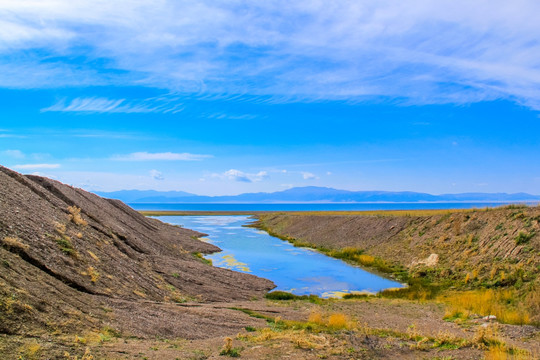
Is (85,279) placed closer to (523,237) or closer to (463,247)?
(523,237)

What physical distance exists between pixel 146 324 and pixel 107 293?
3727mm

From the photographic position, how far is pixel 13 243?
15.7 meters

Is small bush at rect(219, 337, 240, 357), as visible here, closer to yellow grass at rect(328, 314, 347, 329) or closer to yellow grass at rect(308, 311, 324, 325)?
yellow grass at rect(328, 314, 347, 329)

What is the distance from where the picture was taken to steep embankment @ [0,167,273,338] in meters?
12.3

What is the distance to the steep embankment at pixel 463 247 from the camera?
27252 millimetres

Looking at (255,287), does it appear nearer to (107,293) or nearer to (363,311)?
(363,311)

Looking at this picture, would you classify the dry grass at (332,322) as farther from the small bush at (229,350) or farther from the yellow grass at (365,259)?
the yellow grass at (365,259)

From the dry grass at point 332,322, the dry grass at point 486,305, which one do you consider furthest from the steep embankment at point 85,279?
the dry grass at point 486,305

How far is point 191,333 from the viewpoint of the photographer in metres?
14.8

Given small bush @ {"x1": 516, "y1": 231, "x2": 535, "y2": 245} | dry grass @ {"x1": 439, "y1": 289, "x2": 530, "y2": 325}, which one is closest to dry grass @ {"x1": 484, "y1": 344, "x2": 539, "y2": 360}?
dry grass @ {"x1": 439, "y1": 289, "x2": 530, "y2": 325}

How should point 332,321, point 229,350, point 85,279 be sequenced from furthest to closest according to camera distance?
point 332,321, point 85,279, point 229,350

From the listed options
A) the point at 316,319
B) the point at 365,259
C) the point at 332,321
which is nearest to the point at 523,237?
the point at 365,259

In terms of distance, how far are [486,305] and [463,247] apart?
14.2m

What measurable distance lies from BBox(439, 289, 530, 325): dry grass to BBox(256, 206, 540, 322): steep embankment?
68cm
